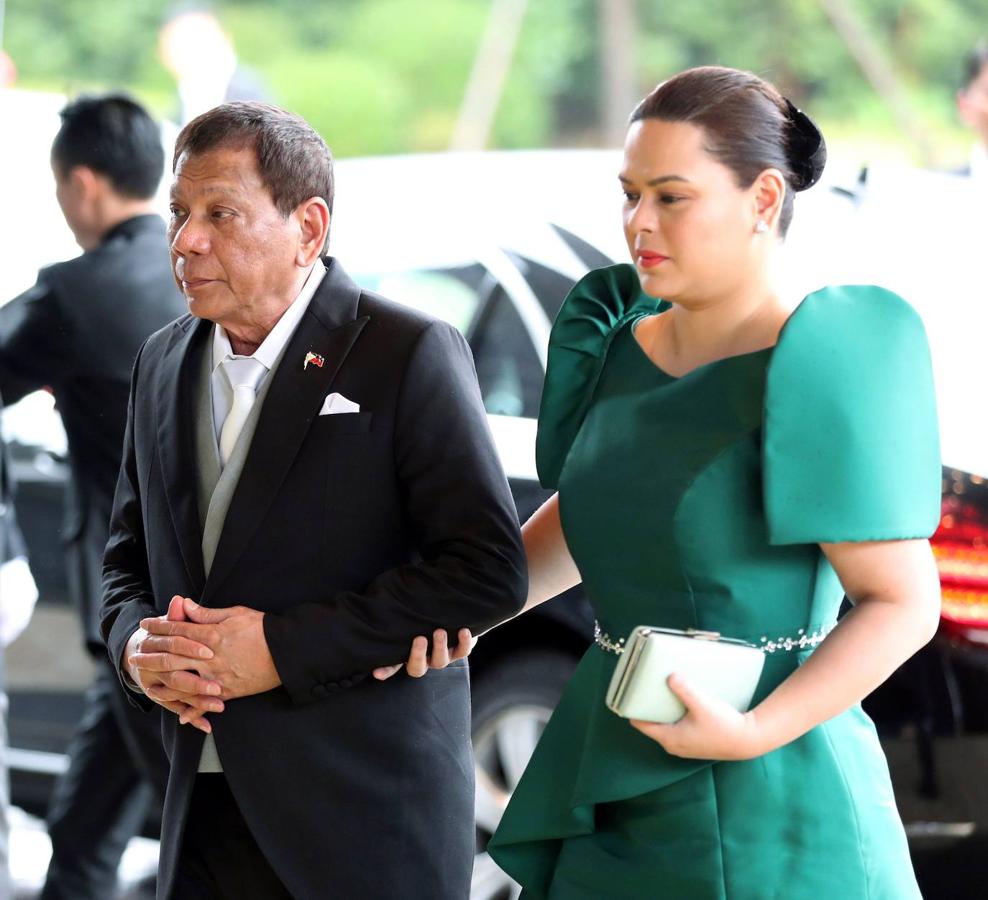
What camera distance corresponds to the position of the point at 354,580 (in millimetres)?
2021

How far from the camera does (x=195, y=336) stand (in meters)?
2.21

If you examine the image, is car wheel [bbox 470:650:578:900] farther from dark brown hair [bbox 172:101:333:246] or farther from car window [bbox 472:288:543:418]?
dark brown hair [bbox 172:101:333:246]

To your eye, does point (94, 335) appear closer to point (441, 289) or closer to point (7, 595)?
point (7, 595)

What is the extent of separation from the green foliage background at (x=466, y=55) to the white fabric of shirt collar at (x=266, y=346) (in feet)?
32.1

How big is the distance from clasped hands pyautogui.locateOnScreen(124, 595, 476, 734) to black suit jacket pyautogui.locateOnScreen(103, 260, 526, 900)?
24mm

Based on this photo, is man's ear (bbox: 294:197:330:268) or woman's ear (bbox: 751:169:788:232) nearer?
woman's ear (bbox: 751:169:788:232)

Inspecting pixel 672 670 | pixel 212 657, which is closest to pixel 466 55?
pixel 212 657

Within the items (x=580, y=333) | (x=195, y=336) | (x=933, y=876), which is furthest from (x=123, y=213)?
(x=933, y=876)

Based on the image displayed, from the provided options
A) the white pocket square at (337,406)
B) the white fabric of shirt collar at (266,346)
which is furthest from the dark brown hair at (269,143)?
the white pocket square at (337,406)

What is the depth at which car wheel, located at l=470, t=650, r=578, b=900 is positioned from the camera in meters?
3.27

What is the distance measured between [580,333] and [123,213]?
1818 mm

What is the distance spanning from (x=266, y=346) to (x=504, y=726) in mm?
1438

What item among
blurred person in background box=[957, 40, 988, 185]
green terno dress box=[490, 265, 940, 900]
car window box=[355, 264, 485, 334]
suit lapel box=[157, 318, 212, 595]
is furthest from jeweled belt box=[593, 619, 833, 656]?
blurred person in background box=[957, 40, 988, 185]

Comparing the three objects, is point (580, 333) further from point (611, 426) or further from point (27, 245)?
point (27, 245)
